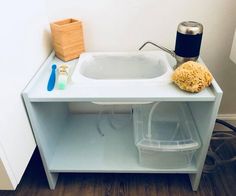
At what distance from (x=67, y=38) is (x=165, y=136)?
687 millimetres

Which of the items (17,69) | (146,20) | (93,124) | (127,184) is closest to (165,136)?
(127,184)

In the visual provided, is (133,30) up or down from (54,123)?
up

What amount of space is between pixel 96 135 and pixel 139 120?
0.25 meters

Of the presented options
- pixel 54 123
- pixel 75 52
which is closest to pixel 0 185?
pixel 54 123

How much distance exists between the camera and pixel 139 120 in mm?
1267

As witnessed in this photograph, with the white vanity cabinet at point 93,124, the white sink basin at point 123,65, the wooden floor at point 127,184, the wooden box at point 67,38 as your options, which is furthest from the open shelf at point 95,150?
the wooden box at point 67,38

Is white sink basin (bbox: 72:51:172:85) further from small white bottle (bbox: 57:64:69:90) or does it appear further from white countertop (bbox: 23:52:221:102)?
white countertop (bbox: 23:52:221:102)

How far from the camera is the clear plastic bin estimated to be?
3.55 ft

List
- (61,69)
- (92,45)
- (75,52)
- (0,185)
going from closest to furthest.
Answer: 1. (0,185)
2. (61,69)
3. (75,52)
4. (92,45)

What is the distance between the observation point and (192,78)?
0.89 metres

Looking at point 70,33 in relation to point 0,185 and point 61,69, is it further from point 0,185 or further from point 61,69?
point 0,185

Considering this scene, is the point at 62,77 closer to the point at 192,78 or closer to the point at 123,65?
the point at 123,65

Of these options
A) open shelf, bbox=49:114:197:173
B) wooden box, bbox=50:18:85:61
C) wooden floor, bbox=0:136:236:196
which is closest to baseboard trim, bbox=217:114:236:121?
wooden floor, bbox=0:136:236:196

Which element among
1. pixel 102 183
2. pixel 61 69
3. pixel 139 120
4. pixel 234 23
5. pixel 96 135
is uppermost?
pixel 234 23
